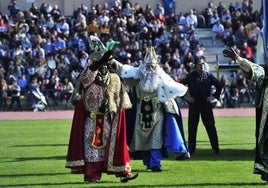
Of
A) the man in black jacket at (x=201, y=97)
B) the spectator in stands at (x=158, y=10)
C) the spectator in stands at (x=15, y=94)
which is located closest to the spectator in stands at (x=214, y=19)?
the spectator in stands at (x=158, y=10)

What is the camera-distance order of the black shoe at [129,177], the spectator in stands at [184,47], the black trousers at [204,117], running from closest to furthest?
the black shoe at [129,177], the black trousers at [204,117], the spectator in stands at [184,47]

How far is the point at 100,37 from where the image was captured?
4750cm

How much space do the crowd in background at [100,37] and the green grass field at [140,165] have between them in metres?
13.6

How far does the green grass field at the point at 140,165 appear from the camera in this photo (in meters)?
16.8

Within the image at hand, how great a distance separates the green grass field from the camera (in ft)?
55.1

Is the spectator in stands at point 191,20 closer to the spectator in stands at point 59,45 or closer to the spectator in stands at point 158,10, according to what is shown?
the spectator in stands at point 158,10

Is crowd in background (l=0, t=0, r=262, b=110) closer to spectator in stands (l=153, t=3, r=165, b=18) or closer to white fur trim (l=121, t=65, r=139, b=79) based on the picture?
spectator in stands (l=153, t=3, r=165, b=18)

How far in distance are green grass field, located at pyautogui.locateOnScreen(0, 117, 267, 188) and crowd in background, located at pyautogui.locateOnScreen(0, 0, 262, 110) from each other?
1356 centimetres

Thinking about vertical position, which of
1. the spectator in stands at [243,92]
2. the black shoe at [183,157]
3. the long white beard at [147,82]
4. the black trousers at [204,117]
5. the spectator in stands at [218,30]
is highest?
the spectator in stands at [218,30]

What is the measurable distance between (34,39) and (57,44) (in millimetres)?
1176

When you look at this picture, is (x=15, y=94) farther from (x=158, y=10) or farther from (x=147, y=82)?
(x=147, y=82)

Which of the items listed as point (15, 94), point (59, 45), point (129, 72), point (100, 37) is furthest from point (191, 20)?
point (129, 72)

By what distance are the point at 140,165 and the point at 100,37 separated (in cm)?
2785

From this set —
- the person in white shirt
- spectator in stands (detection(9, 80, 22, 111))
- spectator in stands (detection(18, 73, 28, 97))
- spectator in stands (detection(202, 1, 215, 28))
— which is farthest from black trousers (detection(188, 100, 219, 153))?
spectator in stands (detection(202, 1, 215, 28))
